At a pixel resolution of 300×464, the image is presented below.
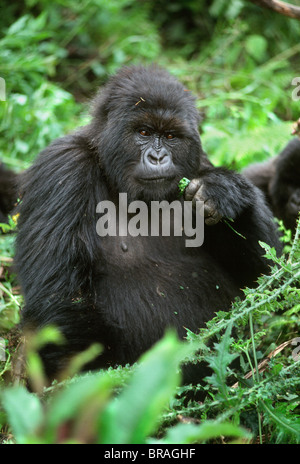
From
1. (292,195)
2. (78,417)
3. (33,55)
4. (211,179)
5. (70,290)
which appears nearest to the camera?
(78,417)

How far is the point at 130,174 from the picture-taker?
9.00 ft

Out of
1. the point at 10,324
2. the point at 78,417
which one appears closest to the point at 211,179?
the point at 10,324

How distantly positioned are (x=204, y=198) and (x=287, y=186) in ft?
5.77

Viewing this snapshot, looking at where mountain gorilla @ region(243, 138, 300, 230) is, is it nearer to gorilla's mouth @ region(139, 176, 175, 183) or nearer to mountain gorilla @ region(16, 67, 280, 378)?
mountain gorilla @ region(16, 67, 280, 378)

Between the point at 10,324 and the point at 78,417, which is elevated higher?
the point at 10,324

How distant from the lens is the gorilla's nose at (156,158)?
8.91ft

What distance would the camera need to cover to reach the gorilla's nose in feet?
8.91

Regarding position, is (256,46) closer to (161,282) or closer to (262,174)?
(262,174)

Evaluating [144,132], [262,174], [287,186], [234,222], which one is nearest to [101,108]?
[144,132]

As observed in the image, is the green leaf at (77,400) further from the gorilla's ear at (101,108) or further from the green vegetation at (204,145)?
the gorilla's ear at (101,108)

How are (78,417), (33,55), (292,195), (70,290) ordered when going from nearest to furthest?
(78,417), (70,290), (292,195), (33,55)

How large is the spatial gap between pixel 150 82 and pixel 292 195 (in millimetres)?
1712

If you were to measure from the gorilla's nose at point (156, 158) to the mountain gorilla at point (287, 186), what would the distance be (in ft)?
5.29

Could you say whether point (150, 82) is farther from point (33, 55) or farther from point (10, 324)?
point (33, 55)
